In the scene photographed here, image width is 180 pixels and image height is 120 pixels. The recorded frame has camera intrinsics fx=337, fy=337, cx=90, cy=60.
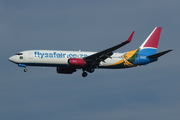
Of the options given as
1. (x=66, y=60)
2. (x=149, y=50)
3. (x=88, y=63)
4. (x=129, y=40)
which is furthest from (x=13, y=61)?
(x=149, y=50)

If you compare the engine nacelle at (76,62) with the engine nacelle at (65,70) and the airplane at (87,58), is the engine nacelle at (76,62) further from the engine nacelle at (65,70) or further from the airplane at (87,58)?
the engine nacelle at (65,70)

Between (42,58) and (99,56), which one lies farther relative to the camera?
(99,56)

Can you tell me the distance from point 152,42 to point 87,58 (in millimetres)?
15139

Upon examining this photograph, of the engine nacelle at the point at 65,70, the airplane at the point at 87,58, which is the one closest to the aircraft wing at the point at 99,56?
the airplane at the point at 87,58

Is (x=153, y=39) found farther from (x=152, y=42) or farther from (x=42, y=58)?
(x=42, y=58)

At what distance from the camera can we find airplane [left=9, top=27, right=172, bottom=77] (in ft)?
185

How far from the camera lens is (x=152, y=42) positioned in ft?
214

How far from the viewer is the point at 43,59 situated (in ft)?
185

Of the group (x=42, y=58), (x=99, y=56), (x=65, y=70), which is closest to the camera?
(x=42, y=58)

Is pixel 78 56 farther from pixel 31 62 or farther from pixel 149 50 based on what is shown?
pixel 149 50

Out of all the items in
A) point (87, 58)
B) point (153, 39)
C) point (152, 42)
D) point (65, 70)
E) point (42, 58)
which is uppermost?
point (153, 39)

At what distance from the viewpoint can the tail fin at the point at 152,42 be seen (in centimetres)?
6431

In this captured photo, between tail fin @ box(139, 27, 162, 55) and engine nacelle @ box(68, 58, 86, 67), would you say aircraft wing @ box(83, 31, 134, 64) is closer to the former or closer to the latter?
engine nacelle @ box(68, 58, 86, 67)

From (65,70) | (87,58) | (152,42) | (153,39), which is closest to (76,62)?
(87,58)
